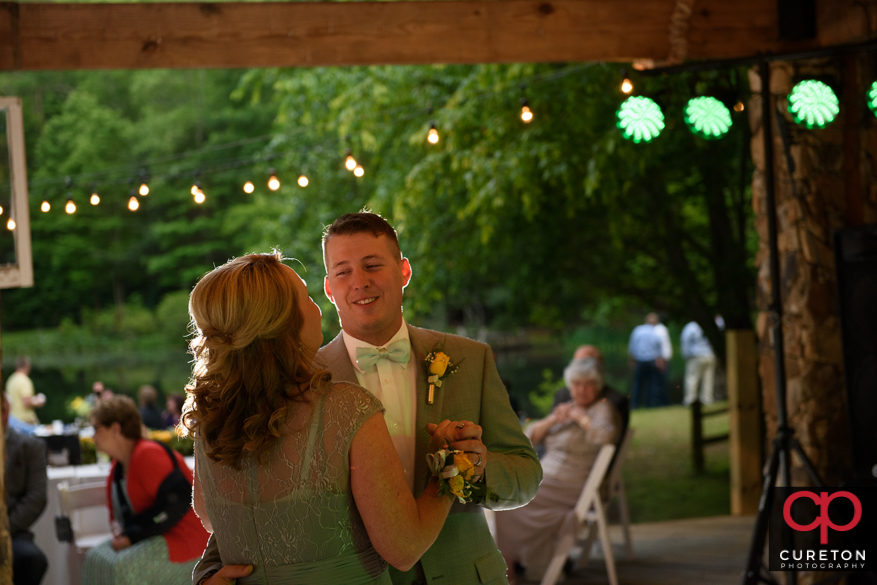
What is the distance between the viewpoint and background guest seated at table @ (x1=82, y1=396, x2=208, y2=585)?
3.61 metres

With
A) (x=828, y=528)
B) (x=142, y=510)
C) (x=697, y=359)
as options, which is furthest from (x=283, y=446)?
(x=697, y=359)

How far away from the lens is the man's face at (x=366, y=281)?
2025 millimetres

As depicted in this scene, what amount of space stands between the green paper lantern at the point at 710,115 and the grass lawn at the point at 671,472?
16.1 ft

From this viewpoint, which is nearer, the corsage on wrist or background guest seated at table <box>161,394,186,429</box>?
the corsage on wrist

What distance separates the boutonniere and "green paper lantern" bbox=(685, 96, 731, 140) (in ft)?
7.78

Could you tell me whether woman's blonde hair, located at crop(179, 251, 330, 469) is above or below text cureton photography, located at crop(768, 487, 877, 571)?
above

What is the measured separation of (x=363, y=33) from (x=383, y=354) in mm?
2179

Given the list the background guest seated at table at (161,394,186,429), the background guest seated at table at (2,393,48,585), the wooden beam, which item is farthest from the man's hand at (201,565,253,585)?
the background guest seated at table at (161,394,186,429)

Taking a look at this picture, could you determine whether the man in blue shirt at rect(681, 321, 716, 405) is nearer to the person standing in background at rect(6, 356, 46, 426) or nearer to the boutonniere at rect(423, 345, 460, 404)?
the person standing in background at rect(6, 356, 46, 426)

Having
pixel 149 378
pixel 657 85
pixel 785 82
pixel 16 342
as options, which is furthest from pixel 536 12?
pixel 16 342

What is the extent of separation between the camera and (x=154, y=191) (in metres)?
18.6

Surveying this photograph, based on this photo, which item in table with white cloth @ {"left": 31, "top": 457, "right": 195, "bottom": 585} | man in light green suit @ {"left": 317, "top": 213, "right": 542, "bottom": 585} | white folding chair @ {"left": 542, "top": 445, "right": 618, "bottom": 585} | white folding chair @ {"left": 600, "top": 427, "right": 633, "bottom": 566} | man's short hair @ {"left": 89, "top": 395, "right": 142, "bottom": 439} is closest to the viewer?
man in light green suit @ {"left": 317, "top": 213, "right": 542, "bottom": 585}

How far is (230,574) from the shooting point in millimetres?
1610

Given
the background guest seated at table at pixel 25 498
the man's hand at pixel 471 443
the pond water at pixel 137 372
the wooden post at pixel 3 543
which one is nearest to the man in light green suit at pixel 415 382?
the man's hand at pixel 471 443
